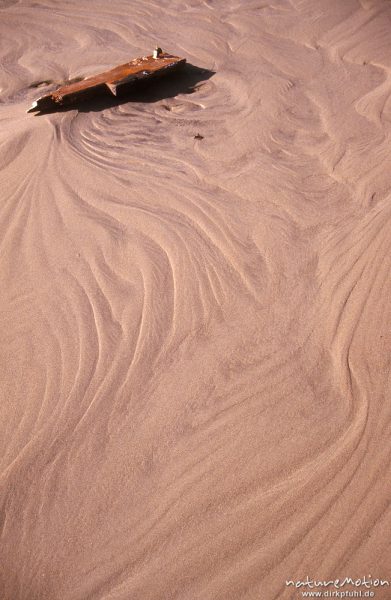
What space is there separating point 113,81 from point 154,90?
40 cm

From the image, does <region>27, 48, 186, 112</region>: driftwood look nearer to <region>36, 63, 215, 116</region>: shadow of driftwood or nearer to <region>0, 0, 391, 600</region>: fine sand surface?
<region>36, 63, 215, 116</region>: shadow of driftwood

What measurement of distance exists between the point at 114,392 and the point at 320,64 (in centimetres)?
395

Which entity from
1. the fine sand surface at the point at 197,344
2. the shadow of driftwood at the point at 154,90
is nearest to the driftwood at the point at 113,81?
the shadow of driftwood at the point at 154,90

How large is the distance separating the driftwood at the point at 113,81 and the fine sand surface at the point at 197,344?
17cm

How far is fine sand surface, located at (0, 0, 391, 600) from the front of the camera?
1.73 metres

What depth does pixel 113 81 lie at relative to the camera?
4.05 m

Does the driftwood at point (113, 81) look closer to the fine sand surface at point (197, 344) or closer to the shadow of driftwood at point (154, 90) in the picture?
the shadow of driftwood at point (154, 90)

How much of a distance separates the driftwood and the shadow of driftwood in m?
0.05

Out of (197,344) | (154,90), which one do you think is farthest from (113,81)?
(197,344)

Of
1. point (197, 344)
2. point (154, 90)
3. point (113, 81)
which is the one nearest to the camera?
point (197, 344)

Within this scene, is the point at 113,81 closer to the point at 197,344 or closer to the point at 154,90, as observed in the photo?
the point at 154,90

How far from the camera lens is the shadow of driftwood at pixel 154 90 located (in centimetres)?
400

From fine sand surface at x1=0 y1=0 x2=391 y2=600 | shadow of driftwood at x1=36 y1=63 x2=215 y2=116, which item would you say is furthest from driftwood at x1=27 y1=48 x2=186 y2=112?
fine sand surface at x1=0 y1=0 x2=391 y2=600

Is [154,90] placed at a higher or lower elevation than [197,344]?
higher
